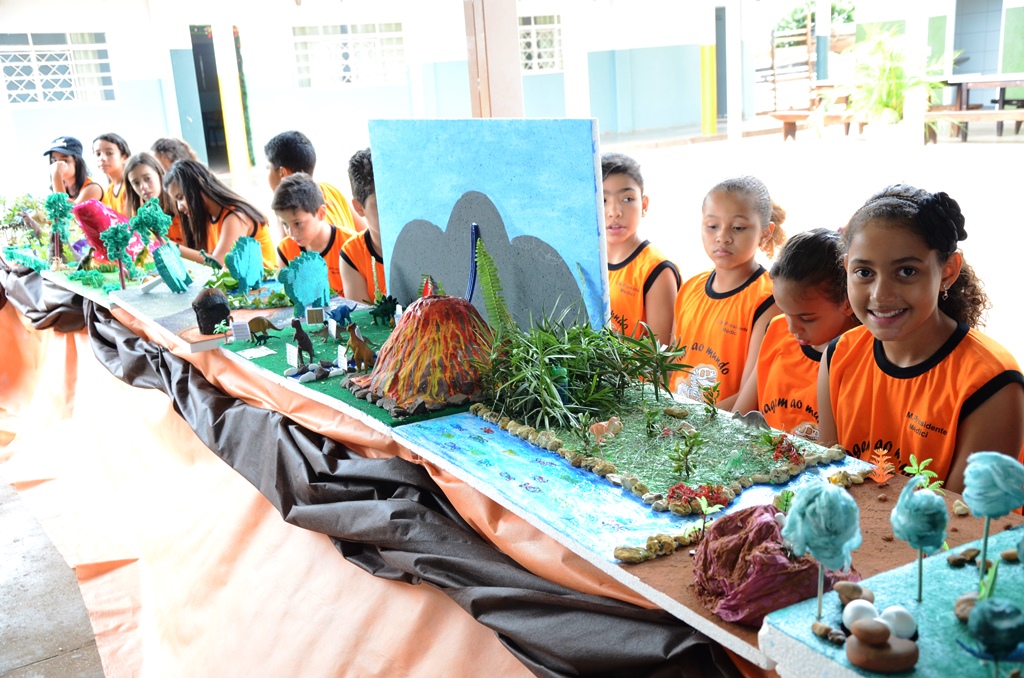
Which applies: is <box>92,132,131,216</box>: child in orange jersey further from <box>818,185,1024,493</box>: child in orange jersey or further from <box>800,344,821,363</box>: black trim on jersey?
<box>818,185,1024,493</box>: child in orange jersey

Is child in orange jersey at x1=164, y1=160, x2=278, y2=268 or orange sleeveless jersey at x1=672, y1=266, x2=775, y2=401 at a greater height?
child in orange jersey at x1=164, y1=160, x2=278, y2=268

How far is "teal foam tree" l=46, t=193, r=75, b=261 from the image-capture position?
15.0 ft

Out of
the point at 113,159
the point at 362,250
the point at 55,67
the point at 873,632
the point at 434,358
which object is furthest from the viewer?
the point at 55,67

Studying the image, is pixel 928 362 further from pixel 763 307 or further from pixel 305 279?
pixel 305 279

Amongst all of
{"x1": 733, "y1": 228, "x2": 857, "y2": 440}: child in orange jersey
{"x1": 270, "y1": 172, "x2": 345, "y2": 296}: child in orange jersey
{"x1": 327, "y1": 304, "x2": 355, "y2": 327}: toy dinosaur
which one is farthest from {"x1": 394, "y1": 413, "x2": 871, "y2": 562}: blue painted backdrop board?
{"x1": 270, "y1": 172, "x2": 345, "y2": 296}: child in orange jersey

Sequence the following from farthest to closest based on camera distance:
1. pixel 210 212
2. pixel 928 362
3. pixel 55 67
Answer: pixel 55 67 → pixel 210 212 → pixel 928 362

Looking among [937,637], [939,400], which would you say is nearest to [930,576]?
[937,637]

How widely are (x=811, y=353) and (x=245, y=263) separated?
6.92 ft

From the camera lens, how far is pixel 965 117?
2.96 metres

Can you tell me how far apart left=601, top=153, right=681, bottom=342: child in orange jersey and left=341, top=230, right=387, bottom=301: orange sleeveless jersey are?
3.23ft

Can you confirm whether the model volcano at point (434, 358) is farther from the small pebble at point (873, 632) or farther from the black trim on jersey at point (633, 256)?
the small pebble at point (873, 632)

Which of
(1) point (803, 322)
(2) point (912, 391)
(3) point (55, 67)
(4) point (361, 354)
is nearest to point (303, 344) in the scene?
(4) point (361, 354)

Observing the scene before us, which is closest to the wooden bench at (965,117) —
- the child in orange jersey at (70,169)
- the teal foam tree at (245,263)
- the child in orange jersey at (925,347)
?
the child in orange jersey at (925,347)

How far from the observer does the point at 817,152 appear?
379 centimetres
